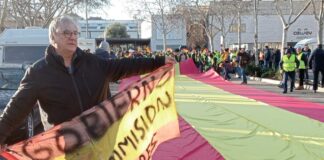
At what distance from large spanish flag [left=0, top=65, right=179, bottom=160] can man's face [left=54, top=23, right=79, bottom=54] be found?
1.54ft

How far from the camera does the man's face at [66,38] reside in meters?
3.87

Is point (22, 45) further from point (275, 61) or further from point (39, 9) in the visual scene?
point (39, 9)

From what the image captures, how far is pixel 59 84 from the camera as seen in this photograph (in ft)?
12.6

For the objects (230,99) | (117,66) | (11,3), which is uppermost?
(11,3)

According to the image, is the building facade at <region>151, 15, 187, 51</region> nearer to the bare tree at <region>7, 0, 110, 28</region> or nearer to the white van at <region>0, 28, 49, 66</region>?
the bare tree at <region>7, 0, 110, 28</region>

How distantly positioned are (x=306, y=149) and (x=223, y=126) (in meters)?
2.06

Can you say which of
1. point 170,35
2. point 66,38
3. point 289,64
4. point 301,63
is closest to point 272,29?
point 170,35

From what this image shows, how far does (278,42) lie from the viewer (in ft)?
255

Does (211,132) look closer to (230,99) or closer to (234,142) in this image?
(234,142)

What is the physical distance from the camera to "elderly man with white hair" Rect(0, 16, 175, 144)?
386 centimetres

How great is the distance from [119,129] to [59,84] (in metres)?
0.56

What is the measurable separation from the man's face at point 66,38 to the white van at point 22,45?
13937 millimetres

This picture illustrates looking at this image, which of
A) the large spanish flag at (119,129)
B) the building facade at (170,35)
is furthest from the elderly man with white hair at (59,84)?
the building facade at (170,35)

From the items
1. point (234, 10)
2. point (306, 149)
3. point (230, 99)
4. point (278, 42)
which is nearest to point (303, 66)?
point (230, 99)
